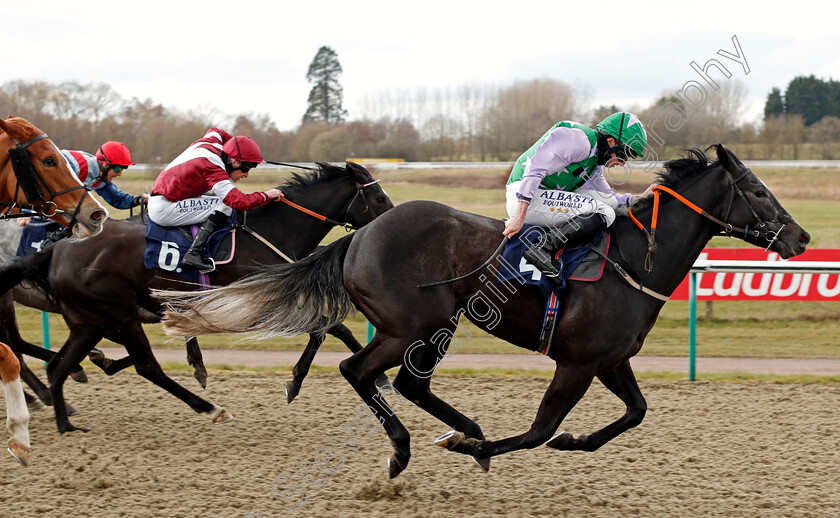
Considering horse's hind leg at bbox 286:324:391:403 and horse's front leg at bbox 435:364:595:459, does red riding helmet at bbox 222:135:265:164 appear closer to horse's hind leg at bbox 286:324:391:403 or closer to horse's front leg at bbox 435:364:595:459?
horse's hind leg at bbox 286:324:391:403

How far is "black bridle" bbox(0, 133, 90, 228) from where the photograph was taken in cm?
371

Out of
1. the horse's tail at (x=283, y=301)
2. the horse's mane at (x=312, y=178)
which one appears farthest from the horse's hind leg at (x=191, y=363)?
the horse's tail at (x=283, y=301)

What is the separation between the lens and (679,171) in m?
3.99

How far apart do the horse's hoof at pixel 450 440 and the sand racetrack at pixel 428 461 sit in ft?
0.72

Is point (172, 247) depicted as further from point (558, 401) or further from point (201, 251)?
point (558, 401)

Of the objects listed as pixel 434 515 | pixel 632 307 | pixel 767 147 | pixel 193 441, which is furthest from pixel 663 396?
pixel 767 147

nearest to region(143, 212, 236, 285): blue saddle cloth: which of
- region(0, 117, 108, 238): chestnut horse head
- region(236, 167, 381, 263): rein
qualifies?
region(236, 167, 381, 263): rein

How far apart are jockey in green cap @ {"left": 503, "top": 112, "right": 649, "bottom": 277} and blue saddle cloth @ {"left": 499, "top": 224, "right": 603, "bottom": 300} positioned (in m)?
0.04

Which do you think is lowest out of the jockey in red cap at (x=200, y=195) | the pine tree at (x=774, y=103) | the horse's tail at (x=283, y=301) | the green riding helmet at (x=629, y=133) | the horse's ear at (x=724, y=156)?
the horse's tail at (x=283, y=301)

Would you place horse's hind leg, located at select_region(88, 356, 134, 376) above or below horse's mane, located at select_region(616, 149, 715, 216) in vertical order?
below

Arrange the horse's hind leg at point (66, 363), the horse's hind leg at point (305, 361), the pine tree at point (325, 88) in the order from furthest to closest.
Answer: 1. the pine tree at point (325, 88)
2. the horse's hind leg at point (305, 361)
3. the horse's hind leg at point (66, 363)

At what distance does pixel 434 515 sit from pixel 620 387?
1.27 meters

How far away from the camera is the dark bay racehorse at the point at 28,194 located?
12.2ft

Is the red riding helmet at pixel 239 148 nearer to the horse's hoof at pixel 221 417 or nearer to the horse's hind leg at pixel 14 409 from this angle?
the horse's hoof at pixel 221 417
